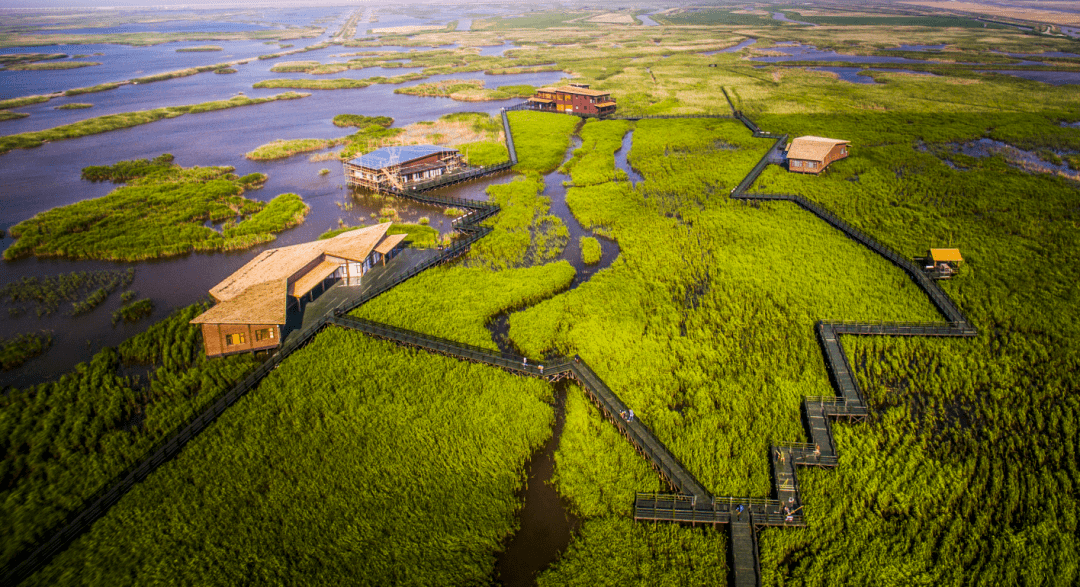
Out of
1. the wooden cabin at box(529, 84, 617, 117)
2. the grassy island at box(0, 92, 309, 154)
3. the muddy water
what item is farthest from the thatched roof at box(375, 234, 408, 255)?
the grassy island at box(0, 92, 309, 154)

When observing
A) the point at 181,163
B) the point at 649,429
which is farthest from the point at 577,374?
the point at 181,163

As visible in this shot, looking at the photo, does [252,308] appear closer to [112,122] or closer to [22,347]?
[22,347]

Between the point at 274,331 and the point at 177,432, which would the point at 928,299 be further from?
the point at 177,432

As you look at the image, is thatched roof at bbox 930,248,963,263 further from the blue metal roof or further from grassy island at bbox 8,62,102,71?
grassy island at bbox 8,62,102,71

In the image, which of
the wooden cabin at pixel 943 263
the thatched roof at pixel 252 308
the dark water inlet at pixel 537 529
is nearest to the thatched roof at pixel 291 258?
the thatched roof at pixel 252 308

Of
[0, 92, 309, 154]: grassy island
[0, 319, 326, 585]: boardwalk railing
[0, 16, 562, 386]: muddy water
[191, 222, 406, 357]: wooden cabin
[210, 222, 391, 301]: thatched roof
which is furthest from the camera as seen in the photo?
[0, 92, 309, 154]: grassy island

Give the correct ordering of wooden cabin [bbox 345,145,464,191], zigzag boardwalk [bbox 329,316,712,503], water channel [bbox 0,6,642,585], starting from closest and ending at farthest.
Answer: zigzag boardwalk [bbox 329,316,712,503] < water channel [bbox 0,6,642,585] < wooden cabin [bbox 345,145,464,191]
